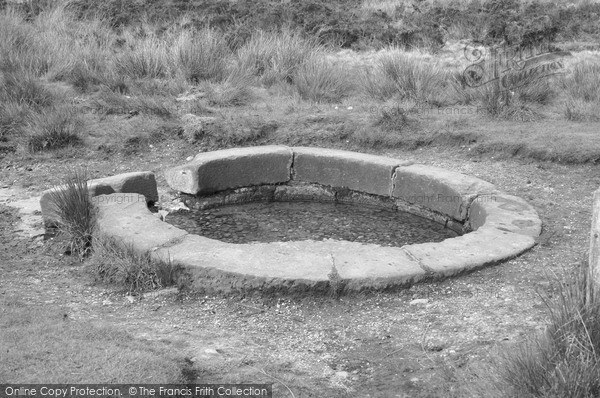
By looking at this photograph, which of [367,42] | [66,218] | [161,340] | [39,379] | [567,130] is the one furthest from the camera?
[367,42]

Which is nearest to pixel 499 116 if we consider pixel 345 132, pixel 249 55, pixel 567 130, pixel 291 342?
pixel 567 130

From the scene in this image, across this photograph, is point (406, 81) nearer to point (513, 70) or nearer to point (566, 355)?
point (513, 70)

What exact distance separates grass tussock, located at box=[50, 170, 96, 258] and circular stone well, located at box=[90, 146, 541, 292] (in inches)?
4.2

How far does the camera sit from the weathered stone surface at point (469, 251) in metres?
4.26

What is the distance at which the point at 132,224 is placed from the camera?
15.6 ft

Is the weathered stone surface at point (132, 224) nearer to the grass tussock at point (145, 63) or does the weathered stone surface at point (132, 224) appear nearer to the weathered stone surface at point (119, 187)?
the weathered stone surface at point (119, 187)

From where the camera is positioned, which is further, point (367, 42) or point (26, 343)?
point (367, 42)

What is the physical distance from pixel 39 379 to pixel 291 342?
3.94 feet

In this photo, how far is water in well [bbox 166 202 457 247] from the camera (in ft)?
18.1

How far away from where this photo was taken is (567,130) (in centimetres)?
671

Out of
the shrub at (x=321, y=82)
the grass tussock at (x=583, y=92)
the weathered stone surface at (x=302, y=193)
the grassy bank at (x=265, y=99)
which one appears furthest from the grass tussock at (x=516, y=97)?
the weathered stone surface at (x=302, y=193)

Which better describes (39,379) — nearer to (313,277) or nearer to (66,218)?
(313,277)

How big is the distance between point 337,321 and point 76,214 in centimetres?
202

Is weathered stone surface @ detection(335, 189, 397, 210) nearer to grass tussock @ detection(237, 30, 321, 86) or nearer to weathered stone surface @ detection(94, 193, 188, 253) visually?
weathered stone surface @ detection(94, 193, 188, 253)
